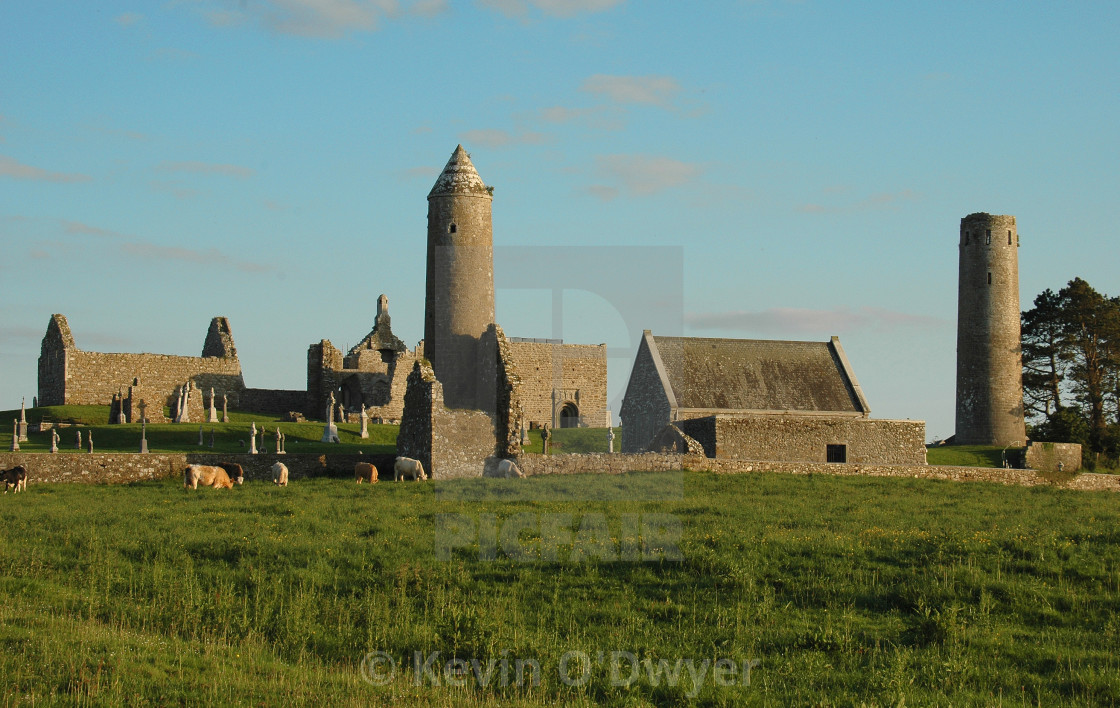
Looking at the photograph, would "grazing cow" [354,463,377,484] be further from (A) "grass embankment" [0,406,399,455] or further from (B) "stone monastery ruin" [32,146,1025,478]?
(A) "grass embankment" [0,406,399,455]

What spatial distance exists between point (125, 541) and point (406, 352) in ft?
109

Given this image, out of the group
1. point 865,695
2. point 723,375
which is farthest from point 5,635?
point 723,375

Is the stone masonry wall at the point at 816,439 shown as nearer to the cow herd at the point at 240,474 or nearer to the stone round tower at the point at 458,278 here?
the stone round tower at the point at 458,278

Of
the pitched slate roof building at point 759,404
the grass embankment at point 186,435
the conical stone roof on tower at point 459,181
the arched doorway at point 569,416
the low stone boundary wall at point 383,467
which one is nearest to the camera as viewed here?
the low stone boundary wall at point 383,467

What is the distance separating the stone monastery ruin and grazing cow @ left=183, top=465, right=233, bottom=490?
522cm

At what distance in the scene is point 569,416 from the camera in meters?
59.6

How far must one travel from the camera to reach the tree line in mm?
53938

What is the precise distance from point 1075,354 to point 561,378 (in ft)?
82.6

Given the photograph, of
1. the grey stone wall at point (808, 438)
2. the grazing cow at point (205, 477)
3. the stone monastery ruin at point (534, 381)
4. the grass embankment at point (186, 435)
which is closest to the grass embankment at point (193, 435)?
the grass embankment at point (186, 435)

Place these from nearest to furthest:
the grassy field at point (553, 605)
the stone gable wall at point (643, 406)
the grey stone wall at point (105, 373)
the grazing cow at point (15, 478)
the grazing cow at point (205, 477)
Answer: the grassy field at point (553, 605)
the grazing cow at point (15, 478)
the grazing cow at point (205, 477)
the stone gable wall at point (643, 406)
the grey stone wall at point (105, 373)

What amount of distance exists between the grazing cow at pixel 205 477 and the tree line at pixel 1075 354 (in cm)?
3730

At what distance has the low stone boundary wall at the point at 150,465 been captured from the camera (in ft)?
91.5

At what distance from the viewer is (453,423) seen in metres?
31.0

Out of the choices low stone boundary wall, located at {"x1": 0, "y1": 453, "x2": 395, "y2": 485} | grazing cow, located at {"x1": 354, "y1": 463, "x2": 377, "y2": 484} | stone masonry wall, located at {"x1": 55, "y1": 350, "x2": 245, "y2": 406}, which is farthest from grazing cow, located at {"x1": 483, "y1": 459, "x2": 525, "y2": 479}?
stone masonry wall, located at {"x1": 55, "y1": 350, "x2": 245, "y2": 406}
